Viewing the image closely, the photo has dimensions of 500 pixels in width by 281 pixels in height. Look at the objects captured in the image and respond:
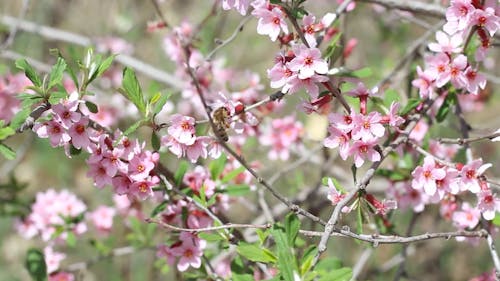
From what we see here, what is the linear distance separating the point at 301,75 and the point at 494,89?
257cm

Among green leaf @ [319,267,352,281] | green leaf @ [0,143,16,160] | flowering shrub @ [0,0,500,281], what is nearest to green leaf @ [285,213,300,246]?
flowering shrub @ [0,0,500,281]

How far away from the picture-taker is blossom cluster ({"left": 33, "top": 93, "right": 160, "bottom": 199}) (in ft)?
5.80

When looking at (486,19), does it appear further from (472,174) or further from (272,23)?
(272,23)

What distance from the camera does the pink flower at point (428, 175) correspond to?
6.12 feet

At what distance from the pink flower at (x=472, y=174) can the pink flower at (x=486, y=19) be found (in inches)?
15.3

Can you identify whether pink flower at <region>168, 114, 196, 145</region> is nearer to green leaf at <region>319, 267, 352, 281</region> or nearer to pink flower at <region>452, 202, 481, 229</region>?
green leaf at <region>319, 267, 352, 281</region>

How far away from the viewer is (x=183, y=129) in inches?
72.6

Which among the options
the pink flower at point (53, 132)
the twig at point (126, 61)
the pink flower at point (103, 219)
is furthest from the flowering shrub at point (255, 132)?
the twig at point (126, 61)

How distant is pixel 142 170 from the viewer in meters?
1.87

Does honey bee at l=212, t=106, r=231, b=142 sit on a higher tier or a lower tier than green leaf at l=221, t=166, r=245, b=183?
higher

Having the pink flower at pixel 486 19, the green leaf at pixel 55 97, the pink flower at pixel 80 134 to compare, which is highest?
the pink flower at pixel 486 19

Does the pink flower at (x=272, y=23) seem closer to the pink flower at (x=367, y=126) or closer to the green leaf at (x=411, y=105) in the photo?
the pink flower at (x=367, y=126)

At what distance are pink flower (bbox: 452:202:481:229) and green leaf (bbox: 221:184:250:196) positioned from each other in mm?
740

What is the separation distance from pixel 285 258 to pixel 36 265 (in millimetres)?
1145
